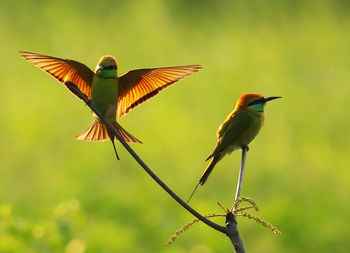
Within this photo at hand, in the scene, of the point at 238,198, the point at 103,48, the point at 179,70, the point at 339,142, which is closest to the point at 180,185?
the point at 339,142

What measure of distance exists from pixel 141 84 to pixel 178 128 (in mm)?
6078

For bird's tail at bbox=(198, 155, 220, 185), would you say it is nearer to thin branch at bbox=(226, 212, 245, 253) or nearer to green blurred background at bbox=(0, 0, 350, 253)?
thin branch at bbox=(226, 212, 245, 253)

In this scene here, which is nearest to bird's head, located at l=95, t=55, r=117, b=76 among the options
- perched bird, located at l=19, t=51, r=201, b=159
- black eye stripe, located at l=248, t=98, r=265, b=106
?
perched bird, located at l=19, t=51, r=201, b=159

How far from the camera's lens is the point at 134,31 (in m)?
10.5

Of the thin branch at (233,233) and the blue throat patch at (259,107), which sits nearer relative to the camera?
the thin branch at (233,233)

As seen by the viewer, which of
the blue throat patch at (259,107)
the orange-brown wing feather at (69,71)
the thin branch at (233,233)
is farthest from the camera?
the blue throat patch at (259,107)

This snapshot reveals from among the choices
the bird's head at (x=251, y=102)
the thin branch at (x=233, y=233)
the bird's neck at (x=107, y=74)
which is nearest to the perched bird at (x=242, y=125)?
the bird's head at (x=251, y=102)

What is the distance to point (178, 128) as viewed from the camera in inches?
325

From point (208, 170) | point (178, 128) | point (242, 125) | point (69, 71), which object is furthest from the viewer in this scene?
point (178, 128)

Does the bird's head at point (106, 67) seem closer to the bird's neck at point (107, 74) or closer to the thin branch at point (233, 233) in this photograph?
the bird's neck at point (107, 74)

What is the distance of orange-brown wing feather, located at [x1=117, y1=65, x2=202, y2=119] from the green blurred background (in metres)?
1.10

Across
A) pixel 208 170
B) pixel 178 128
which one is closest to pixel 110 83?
pixel 208 170

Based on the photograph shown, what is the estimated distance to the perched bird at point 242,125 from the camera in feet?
7.49

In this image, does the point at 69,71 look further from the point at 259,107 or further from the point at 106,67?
the point at 259,107
